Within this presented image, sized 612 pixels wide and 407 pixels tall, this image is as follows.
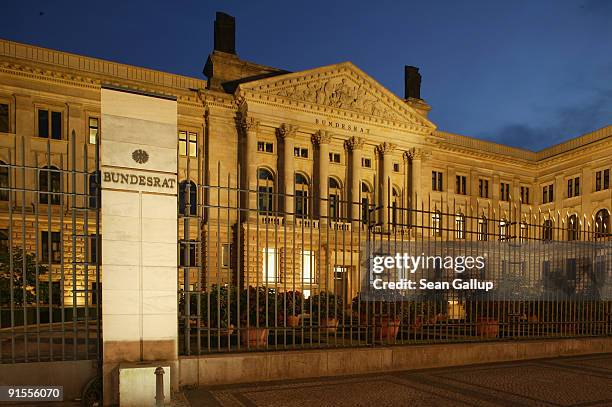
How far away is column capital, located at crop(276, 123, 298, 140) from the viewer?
120ft

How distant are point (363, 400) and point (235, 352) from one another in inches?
111

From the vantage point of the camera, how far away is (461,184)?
47688 millimetres

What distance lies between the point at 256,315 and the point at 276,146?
27.6 metres

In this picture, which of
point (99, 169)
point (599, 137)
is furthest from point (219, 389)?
point (599, 137)

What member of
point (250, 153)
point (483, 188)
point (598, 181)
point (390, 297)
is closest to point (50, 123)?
point (250, 153)

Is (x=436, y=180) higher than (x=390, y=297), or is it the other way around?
(x=436, y=180)

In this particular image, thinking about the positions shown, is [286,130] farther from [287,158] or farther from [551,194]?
[551,194]

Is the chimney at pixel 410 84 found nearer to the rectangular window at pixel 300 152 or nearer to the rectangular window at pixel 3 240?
the rectangular window at pixel 300 152

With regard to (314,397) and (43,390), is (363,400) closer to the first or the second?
(314,397)

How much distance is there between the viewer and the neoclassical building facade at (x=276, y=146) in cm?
3025

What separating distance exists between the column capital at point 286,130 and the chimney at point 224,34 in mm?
7855

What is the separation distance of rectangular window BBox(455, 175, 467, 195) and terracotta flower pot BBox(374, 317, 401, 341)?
37695 mm

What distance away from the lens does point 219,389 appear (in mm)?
8961

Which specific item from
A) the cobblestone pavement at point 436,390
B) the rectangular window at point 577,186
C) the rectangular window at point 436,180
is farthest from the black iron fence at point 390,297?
the rectangular window at point 577,186
